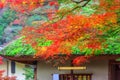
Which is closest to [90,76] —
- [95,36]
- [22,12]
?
[95,36]

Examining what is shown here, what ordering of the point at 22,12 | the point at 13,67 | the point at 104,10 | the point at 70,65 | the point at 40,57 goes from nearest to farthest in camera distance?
1. the point at 104,10
2. the point at 22,12
3. the point at 40,57
4. the point at 70,65
5. the point at 13,67

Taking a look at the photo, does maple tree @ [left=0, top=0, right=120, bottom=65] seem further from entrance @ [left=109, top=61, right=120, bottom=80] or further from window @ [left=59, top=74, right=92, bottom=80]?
window @ [left=59, top=74, right=92, bottom=80]

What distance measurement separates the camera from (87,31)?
8992mm

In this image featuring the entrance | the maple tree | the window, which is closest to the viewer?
the maple tree

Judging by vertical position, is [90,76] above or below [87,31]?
below

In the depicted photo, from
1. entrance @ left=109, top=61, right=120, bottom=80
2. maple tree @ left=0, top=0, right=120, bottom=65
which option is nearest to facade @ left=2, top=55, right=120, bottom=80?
entrance @ left=109, top=61, right=120, bottom=80

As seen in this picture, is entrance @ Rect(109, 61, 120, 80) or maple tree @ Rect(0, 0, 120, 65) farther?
entrance @ Rect(109, 61, 120, 80)

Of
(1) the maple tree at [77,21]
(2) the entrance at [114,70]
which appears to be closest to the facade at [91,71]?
(2) the entrance at [114,70]

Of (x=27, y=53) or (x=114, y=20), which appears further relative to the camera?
(x=27, y=53)

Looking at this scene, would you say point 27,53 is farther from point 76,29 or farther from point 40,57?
point 76,29

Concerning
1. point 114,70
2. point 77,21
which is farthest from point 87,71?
point 77,21

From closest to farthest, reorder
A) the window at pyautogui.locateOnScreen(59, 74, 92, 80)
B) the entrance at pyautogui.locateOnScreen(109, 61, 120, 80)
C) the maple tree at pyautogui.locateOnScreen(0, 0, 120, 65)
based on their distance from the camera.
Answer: the maple tree at pyautogui.locateOnScreen(0, 0, 120, 65) → the entrance at pyautogui.locateOnScreen(109, 61, 120, 80) → the window at pyautogui.locateOnScreen(59, 74, 92, 80)

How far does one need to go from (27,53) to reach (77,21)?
447 cm

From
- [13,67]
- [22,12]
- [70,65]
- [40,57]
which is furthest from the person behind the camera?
[13,67]
